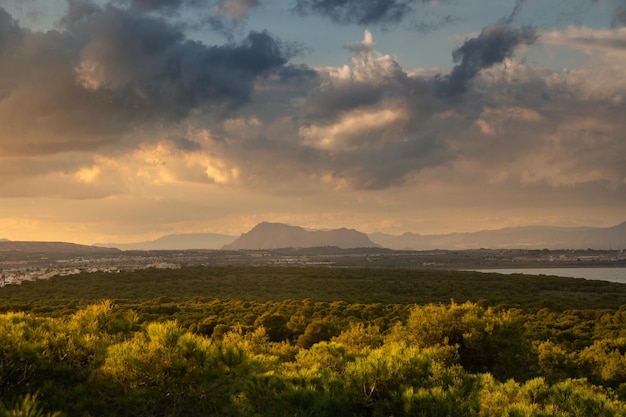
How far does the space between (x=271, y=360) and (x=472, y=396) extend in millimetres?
7279

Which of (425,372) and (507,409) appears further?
(425,372)

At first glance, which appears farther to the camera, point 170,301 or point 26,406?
point 170,301

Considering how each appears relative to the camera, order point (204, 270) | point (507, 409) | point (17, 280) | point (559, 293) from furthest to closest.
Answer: point (204, 270) < point (17, 280) < point (559, 293) < point (507, 409)

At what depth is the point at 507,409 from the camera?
43.0ft

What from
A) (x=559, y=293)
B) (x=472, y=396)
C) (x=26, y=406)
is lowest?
(x=559, y=293)

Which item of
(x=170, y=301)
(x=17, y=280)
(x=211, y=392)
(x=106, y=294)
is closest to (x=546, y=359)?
(x=211, y=392)

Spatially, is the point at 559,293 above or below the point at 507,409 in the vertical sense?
below

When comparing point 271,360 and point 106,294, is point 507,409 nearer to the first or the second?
point 271,360

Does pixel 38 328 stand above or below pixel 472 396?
above

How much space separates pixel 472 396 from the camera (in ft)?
48.8

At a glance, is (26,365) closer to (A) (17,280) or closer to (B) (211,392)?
(B) (211,392)

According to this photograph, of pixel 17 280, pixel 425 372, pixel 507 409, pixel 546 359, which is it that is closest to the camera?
pixel 507 409

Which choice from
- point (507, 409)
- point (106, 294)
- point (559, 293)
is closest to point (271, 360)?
point (507, 409)

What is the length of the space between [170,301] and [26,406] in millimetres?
72154
